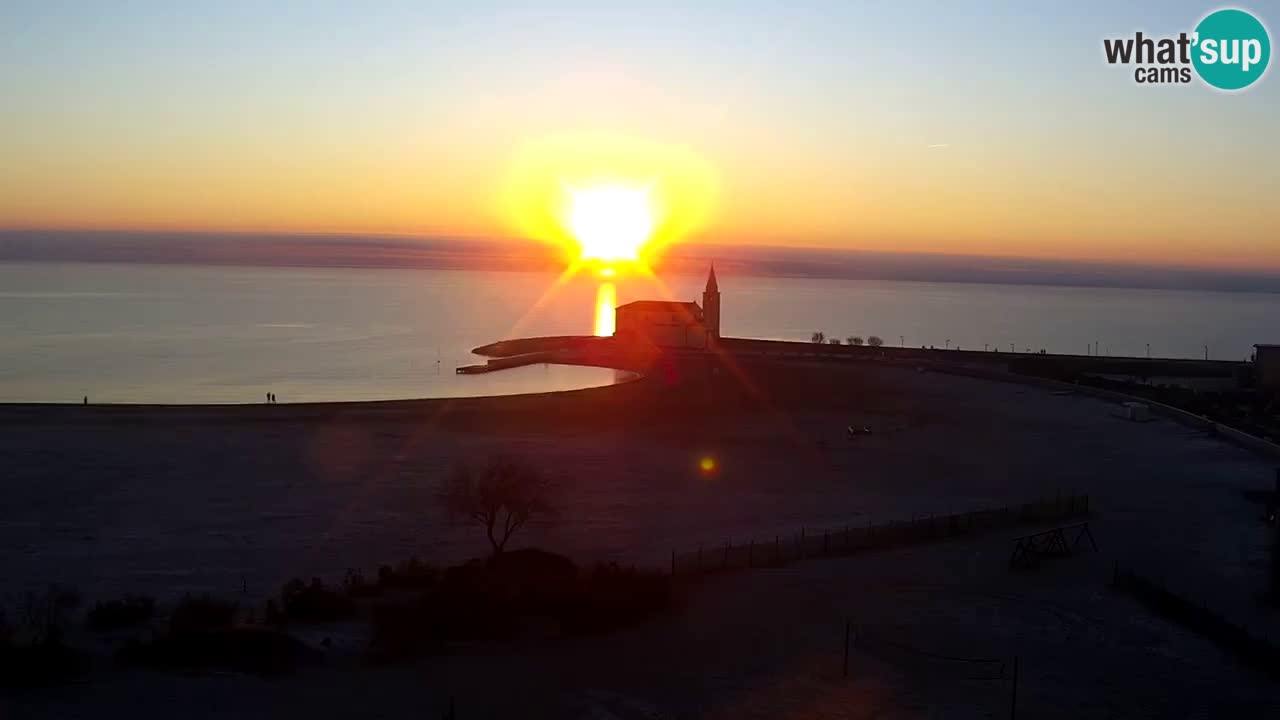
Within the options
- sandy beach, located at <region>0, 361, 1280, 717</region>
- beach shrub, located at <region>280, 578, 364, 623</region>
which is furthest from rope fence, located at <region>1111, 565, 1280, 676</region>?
beach shrub, located at <region>280, 578, 364, 623</region>

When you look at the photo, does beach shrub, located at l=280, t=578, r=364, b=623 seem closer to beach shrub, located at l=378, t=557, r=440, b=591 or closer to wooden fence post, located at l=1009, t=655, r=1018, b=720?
beach shrub, located at l=378, t=557, r=440, b=591

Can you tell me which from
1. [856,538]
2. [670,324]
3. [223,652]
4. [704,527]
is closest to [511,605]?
[223,652]

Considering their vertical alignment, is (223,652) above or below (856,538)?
below

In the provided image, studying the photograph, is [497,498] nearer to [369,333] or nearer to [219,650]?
[219,650]

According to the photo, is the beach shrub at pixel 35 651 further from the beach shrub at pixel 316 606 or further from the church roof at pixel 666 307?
the church roof at pixel 666 307

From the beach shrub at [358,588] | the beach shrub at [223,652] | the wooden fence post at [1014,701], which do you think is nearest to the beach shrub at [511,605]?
the beach shrub at [358,588]

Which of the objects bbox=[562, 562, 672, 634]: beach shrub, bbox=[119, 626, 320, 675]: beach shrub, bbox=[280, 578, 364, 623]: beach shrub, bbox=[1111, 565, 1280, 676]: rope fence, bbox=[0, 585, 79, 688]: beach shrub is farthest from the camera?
bbox=[562, 562, 672, 634]: beach shrub
